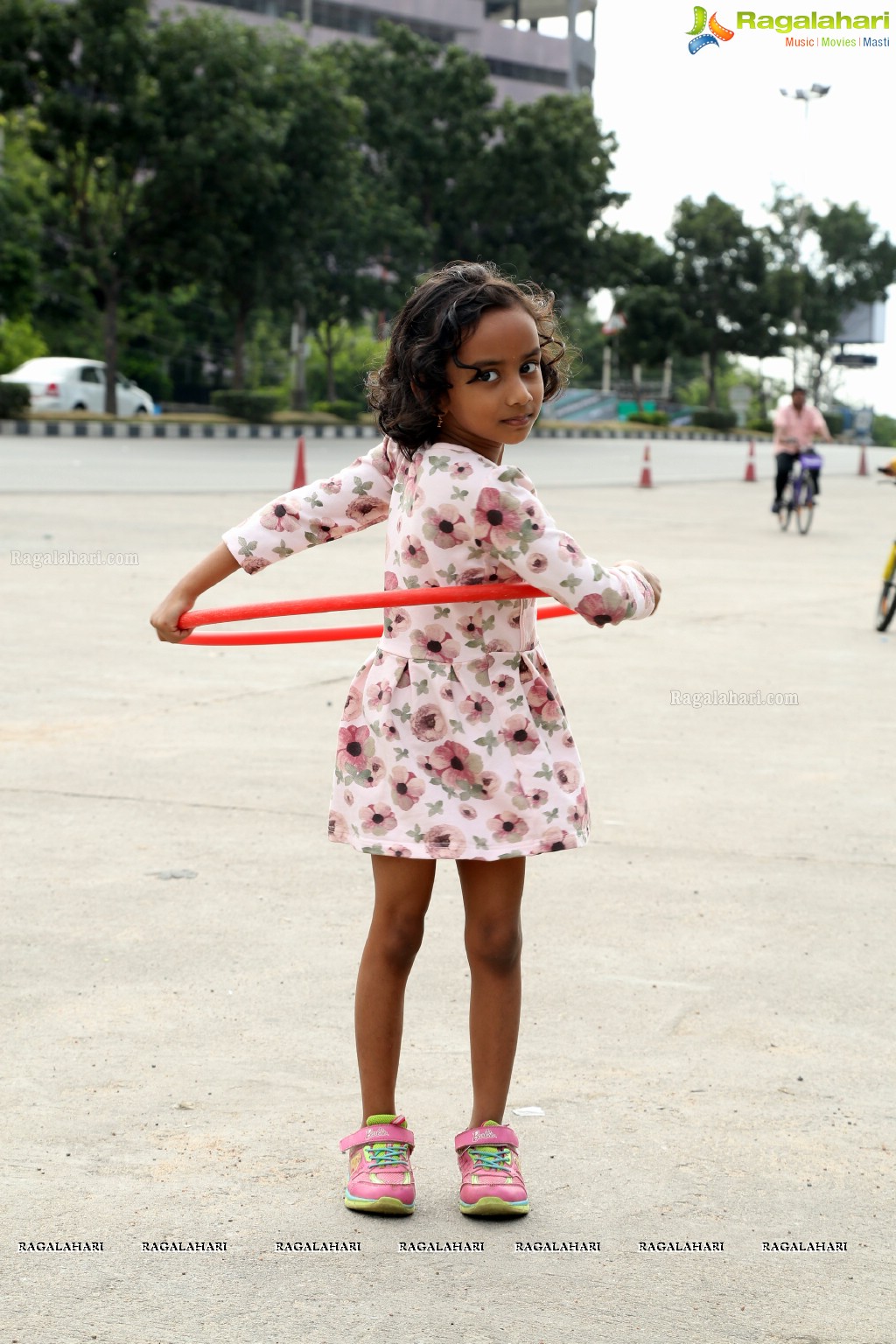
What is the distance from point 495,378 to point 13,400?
29375mm

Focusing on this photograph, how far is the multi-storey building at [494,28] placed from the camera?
235 ft

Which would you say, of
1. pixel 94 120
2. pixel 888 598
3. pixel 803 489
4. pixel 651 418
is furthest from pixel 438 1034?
pixel 651 418

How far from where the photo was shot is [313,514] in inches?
119

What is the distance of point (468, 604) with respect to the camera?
286 cm

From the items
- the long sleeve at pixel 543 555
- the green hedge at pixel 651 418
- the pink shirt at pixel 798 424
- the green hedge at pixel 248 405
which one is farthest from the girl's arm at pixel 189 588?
the green hedge at pixel 651 418

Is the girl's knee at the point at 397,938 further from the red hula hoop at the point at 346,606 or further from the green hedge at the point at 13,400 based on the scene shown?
the green hedge at the point at 13,400

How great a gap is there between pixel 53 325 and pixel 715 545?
32.2 m

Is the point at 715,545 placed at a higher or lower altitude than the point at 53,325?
lower

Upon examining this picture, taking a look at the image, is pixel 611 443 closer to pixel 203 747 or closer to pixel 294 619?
pixel 294 619

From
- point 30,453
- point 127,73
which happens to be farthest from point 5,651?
point 127,73

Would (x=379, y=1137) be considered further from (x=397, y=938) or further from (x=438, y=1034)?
(x=438, y=1034)

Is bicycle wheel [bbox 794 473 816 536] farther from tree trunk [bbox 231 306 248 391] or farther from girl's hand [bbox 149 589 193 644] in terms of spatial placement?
tree trunk [bbox 231 306 248 391]

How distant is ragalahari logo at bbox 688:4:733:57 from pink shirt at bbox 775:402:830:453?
159 inches

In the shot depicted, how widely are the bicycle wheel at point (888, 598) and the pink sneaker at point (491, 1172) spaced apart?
779 cm
